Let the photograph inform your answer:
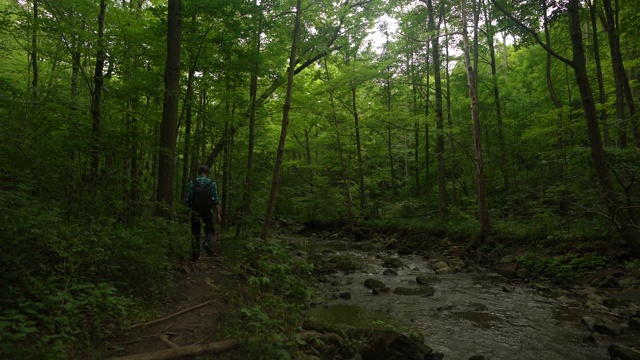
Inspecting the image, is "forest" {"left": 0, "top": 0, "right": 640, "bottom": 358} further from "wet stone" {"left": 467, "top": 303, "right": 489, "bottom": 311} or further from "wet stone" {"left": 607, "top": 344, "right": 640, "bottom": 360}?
"wet stone" {"left": 607, "top": 344, "right": 640, "bottom": 360}

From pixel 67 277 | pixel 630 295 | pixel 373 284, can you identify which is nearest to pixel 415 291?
pixel 373 284

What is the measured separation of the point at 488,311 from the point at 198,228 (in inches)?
269

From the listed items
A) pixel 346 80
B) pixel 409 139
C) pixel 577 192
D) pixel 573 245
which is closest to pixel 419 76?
pixel 346 80

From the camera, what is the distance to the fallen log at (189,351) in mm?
3390

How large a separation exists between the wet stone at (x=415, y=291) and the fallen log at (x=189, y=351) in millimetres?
6197

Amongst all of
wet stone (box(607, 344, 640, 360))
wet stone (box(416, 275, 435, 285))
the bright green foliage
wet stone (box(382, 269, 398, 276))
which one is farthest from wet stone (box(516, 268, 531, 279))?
wet stone (box(607, 344, 640, 360))

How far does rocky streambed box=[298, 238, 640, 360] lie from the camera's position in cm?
570

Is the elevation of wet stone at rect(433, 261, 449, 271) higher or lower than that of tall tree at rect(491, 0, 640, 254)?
lower

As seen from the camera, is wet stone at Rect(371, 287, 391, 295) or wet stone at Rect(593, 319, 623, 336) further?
wet stone at Rect(371, 287, 391, 295)

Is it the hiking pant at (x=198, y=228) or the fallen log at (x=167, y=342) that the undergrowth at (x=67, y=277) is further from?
the hiking pant at (x=198, y=228)

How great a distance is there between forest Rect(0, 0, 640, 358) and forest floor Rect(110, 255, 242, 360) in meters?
0.28

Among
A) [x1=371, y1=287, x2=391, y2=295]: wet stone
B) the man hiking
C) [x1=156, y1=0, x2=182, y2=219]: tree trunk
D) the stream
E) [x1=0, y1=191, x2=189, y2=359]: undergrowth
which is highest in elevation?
[x1=156, y1=0, x2=182, y2=219]: tree trunk

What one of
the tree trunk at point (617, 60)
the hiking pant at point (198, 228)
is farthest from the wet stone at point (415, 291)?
the tree trunk at point (617, 60)

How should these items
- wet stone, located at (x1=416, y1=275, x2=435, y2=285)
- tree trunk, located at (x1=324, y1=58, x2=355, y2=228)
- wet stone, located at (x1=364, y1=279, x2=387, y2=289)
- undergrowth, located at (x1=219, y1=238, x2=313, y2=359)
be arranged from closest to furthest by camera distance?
undergrowth, located at (x1=219, y1=238, x2=313, y2=359), wet stone, located at (x1=364, y1=279, x2=387, y2=289), wet stone, located at (x1=416, y1=275, x2=435, y2=285), tree trunk, located at (x1=324, y1=58, x2=355, y2=228)
